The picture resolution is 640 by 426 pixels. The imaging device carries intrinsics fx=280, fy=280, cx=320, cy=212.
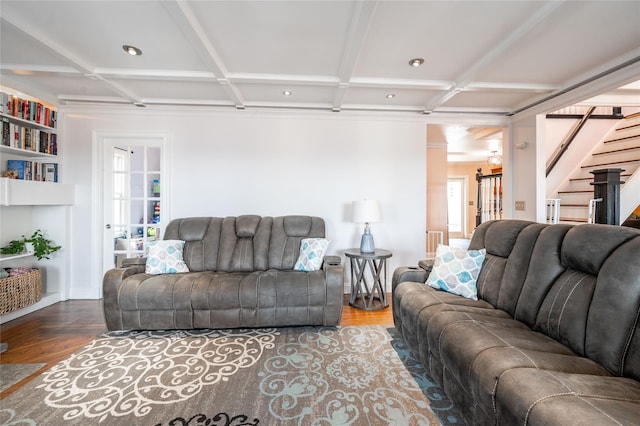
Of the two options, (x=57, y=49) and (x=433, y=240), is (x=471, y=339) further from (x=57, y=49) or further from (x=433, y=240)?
(x=433, y=240)

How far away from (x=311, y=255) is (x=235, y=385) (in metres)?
1.42

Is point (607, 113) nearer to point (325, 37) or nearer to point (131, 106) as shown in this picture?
point (325, 37)

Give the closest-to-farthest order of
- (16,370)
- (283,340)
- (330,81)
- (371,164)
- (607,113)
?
(16,370)
(283,340)
(330,81)
(371,164)
(607,113)

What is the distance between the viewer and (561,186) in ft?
15.9

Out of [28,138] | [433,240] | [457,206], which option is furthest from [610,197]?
[457,206]

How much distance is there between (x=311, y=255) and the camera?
2998mm

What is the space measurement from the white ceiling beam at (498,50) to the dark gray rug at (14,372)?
4.36 meters

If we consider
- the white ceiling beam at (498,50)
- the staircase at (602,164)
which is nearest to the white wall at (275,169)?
the white ceiling beam at (498,50)

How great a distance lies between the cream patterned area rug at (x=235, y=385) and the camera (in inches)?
62.4

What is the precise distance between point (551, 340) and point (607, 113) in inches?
211

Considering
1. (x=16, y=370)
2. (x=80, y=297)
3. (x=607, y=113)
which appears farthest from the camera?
(x=607, y=113)

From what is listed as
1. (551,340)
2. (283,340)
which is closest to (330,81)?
(283,340)

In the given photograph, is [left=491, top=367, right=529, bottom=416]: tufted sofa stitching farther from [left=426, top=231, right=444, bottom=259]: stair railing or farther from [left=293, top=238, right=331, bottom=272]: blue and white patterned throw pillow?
[left=426, top=231, right=444, bottom=259]: stair railing

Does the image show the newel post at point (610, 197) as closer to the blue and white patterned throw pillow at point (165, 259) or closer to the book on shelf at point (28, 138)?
the blue and white patterned throw pillow at point (165, 259)
